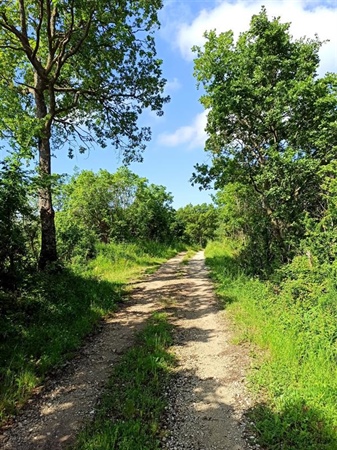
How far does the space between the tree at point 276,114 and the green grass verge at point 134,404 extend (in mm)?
6312

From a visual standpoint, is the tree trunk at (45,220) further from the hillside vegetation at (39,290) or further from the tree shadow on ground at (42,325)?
the tree shadow on ground at (42,325)

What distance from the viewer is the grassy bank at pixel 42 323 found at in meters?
4.16

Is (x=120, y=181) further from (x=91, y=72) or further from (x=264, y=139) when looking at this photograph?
(x=264, y=139)

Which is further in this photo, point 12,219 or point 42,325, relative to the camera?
point 12,219

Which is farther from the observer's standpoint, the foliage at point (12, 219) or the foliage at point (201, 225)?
the foliage at point (201, 225)

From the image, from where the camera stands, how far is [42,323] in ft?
19.2

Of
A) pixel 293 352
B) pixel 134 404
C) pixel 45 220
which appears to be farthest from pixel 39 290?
pixel 293 352

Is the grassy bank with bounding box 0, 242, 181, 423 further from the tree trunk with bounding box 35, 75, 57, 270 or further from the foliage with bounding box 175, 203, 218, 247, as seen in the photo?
the foliage with bounding box 175, 203, 218, 247

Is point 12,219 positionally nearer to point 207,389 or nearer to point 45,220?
point 45,220

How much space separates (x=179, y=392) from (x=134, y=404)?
0.74m

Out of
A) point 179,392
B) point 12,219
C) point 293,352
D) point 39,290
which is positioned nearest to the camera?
point 179,392

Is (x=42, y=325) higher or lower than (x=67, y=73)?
lower

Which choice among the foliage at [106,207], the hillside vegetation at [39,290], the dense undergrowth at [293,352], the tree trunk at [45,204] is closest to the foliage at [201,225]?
the foliage at [106,207]

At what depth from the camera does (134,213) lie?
20234 millimetres
